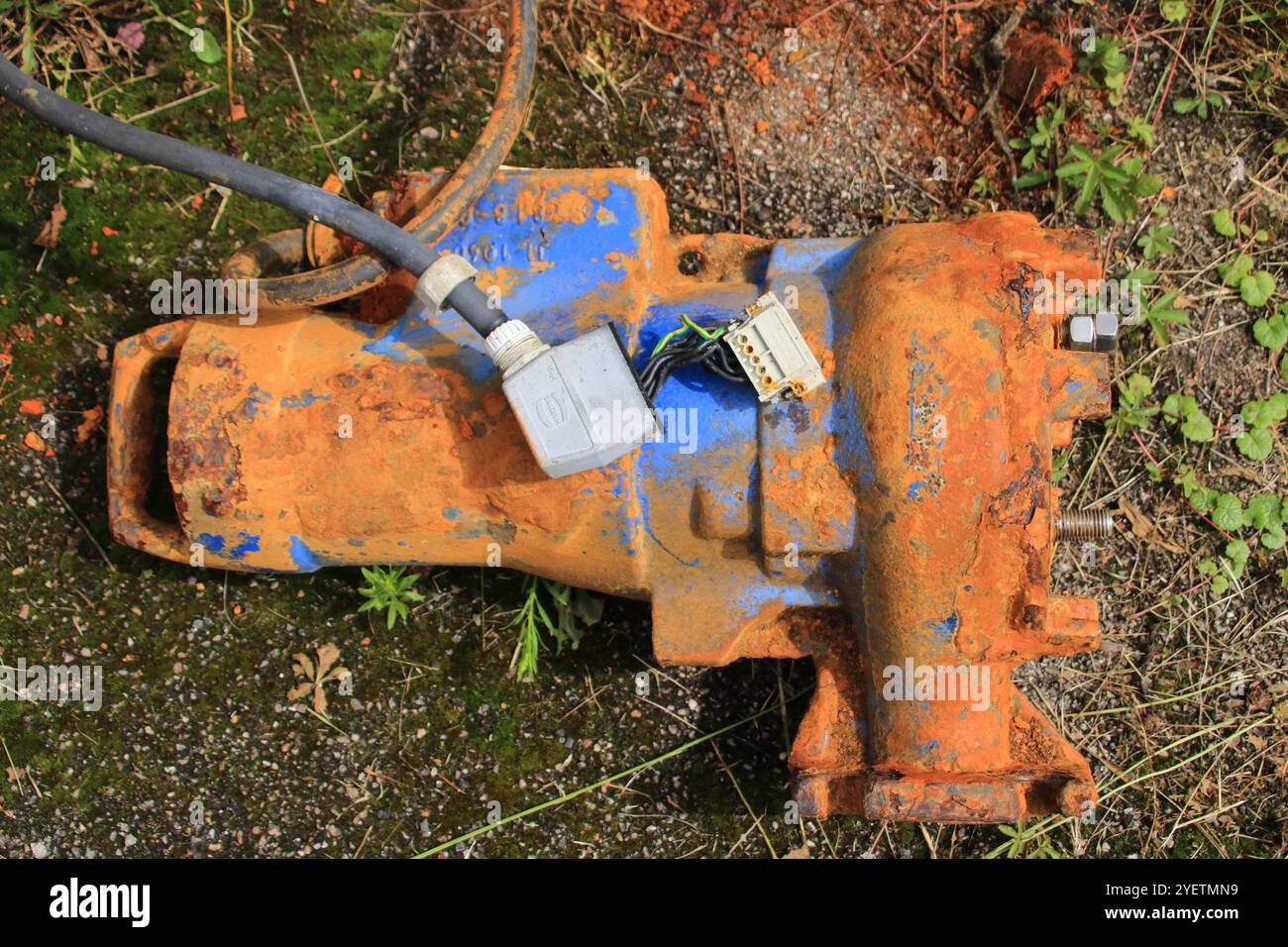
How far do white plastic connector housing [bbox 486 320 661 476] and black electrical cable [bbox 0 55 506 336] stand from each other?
17 centimetres

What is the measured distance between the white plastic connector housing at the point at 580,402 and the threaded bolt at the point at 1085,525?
124 cm

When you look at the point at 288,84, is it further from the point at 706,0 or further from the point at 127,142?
the point at 706,0

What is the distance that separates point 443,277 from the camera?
1.93 meters

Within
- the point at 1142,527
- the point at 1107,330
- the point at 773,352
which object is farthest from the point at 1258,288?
the point at 773,352

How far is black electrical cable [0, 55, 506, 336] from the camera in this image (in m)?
1.96

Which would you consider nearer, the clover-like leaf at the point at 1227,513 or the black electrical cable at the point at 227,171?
the black electrical cable at the point at 227,171

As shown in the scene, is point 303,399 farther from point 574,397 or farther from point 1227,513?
point 1227,513

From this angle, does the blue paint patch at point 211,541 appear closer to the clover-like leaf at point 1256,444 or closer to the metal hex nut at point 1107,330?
the metal hex nut at point 1107,330

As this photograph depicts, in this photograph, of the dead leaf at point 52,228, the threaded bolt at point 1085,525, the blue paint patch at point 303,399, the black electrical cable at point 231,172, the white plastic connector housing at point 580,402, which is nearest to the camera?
the white plastic connector housing at point 580,402

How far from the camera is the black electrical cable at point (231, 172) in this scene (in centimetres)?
196

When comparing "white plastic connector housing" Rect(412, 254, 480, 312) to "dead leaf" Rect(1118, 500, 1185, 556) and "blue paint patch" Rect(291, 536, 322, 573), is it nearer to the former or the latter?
"blue paint patch" Rect(291, 536, 322, 573)

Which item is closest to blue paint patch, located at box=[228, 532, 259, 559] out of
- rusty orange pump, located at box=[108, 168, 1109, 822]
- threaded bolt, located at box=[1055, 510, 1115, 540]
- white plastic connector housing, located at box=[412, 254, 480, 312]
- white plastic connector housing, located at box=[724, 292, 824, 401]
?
rusty orange pump, located at box=[108, 168, 1109, 822]

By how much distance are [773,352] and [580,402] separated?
392 mm

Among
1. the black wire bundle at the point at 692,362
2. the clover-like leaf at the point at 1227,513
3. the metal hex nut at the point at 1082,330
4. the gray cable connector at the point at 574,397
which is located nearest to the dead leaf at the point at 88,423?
the gray cable connector at the point at 574,397
